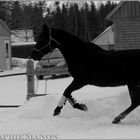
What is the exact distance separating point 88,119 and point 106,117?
36 cm

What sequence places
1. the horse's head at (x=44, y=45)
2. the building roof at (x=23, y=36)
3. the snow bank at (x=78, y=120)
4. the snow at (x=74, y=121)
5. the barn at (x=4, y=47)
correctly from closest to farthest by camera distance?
the snow at (x=74, y=121)
the snow bank at (x=78, y=120)
the horse's head at (x=44, y=45)
the barn at (x=4, y=47)
the building roof at (x=23, y=36)

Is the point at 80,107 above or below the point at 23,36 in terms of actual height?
above

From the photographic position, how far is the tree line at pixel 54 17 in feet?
154

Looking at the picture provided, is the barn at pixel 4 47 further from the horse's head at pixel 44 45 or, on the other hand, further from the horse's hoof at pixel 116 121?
the horse's hoof at pixel 116 121

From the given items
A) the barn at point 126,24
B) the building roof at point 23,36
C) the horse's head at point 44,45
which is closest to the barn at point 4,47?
the barn at point 126,24

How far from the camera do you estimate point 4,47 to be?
36.7m

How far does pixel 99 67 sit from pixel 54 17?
51800mm

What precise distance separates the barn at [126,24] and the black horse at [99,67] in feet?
53.9

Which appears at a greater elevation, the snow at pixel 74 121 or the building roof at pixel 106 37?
the snow at pixel 74 121

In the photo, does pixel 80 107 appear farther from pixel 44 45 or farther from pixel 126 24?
pixel 126 24

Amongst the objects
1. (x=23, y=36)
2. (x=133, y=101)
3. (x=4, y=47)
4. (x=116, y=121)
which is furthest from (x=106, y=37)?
(x=116, y=121)

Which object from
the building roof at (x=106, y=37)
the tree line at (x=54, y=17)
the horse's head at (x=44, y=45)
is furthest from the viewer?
the building roof at (x=106, y=37)

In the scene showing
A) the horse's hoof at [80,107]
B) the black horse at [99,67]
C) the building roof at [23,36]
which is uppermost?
the black horse at [99,67]

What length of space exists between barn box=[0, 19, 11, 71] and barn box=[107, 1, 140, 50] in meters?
13.8
